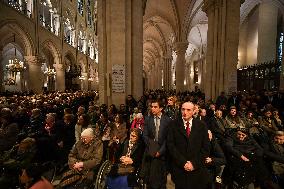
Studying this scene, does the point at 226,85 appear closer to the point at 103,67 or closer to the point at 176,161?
the point at 103,67

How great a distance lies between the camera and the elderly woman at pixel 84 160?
3.39m

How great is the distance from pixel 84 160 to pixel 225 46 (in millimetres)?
10434

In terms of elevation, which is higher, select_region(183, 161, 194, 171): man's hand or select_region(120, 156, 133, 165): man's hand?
select_region(183, 161, 194, 171): man's hand

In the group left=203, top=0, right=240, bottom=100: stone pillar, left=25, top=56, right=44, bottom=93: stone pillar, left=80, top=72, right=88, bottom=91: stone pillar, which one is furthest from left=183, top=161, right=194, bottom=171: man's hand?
left=80, top=72, right=88, bottom=91: stone pillar

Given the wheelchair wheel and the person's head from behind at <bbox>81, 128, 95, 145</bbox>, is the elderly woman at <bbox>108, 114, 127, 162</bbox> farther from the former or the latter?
the person's head from behind at <bbox>81, 128, 95, 145</bbox>

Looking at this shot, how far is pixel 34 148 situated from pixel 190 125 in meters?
2.64

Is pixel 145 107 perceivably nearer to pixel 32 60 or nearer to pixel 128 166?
pixel 128 166

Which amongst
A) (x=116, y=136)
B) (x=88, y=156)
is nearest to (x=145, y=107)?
(x=116, y=136)

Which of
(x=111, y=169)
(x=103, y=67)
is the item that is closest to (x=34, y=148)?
(x=111, y=169)

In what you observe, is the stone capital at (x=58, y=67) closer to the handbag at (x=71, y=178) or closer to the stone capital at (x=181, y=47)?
the stone capital at (x=181, y=47)

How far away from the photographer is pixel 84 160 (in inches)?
139

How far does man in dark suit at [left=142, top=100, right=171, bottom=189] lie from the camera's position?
3545mm

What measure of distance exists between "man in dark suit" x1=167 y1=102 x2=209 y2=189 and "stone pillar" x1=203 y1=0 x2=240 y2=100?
9.32 m

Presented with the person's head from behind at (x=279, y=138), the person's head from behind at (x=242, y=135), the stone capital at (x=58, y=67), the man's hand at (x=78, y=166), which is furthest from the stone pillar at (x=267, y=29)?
the stone capital at (x=58, y=67)
